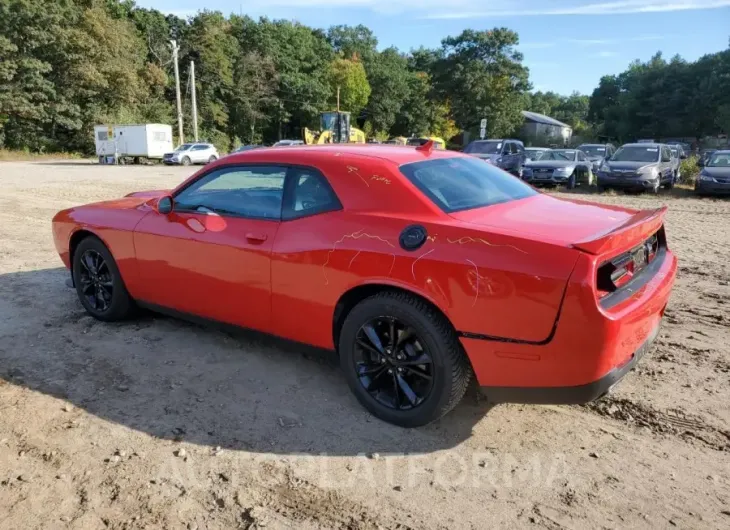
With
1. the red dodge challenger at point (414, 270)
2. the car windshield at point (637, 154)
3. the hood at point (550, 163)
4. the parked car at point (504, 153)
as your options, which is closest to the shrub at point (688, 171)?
the car windshield at point (637, 154)

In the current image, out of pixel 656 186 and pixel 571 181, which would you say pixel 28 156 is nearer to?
pixel 571 181

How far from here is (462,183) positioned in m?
3.63

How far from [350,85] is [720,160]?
62301 millimetres

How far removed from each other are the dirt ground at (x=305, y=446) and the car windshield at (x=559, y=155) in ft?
54.0

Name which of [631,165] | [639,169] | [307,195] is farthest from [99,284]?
[631,165]

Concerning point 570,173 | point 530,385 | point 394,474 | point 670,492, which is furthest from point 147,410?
point 570,173

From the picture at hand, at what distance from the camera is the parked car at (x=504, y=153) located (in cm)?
1970

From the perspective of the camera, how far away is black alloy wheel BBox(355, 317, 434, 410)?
3.11 meters

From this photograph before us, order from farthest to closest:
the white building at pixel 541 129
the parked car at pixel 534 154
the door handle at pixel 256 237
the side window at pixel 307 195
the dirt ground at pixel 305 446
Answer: the white building at pixel 541 129 → the parked car at pixel 534 154 → the door handle at pixel 256 237 → the side window at pixel 307 195 → the dirt ground at pixel 305 446

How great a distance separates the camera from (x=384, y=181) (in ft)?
10.9

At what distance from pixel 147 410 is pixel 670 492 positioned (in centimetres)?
287

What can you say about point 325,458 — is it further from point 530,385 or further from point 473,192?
point 473,192

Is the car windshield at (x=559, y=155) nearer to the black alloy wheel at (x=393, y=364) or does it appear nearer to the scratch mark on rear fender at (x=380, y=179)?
the scratch mark on rear fender at (x=380, y=179)

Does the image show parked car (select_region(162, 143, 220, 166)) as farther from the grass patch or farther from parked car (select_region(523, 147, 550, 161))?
parked car (select_region(523, 147, 550, 161))
